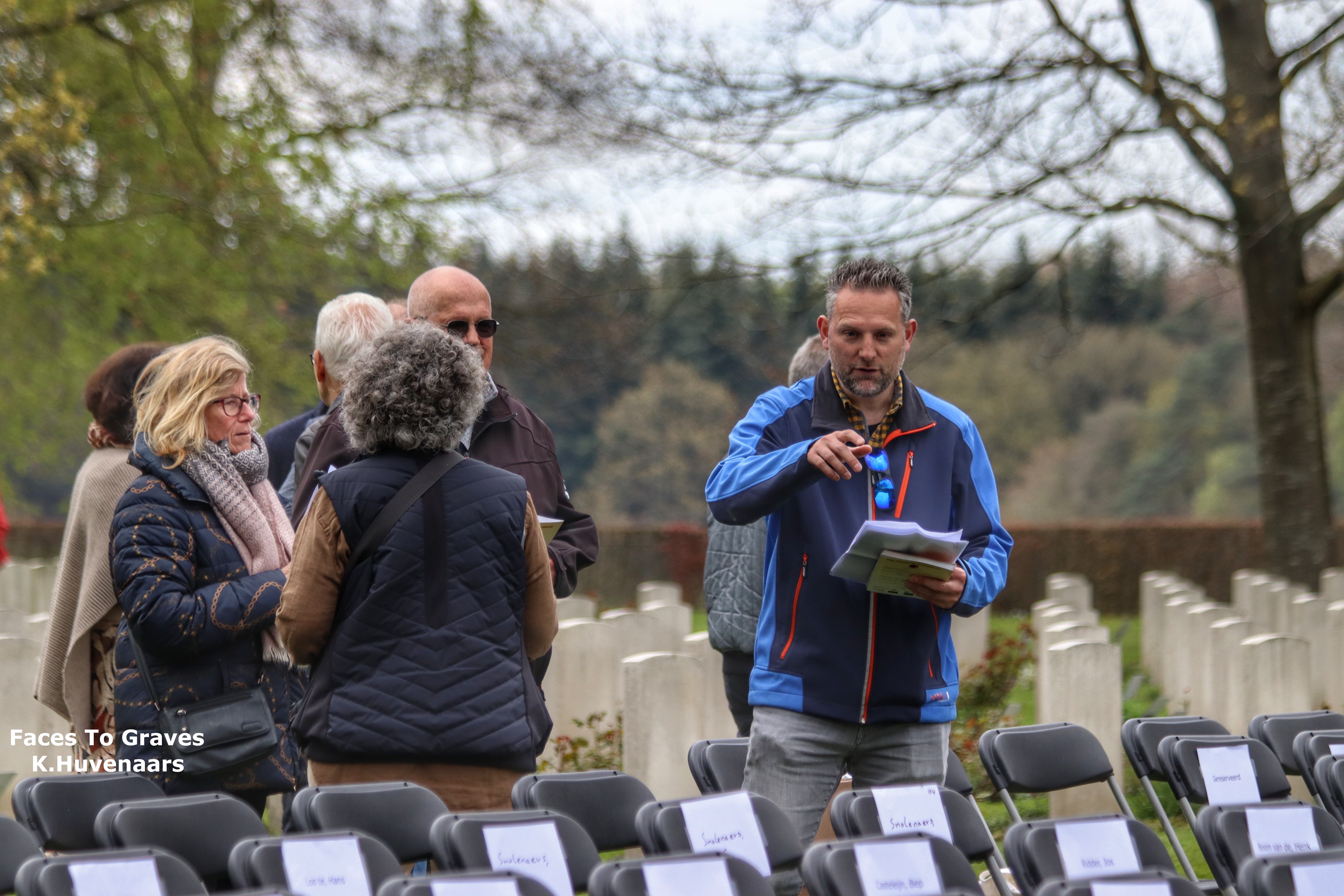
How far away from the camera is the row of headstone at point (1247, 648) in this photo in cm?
688

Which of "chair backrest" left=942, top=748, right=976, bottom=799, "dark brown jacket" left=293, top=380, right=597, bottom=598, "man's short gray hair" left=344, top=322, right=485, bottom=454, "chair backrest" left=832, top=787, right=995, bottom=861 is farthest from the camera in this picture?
"chair backrest" left=942, top=748, right=976, bottom=799

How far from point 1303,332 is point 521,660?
975cm

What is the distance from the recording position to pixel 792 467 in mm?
3172

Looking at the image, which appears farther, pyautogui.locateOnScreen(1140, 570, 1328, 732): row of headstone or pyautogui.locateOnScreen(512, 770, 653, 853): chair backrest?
pyautogui.locateOnScreen(1140, 570, 1328, 732): row of headstone

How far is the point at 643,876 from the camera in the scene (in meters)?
2.73

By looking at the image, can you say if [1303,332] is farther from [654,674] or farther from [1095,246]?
[654,674]

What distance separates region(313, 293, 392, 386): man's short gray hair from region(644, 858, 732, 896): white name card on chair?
2.15m

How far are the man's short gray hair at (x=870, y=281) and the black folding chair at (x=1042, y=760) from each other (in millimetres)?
1489

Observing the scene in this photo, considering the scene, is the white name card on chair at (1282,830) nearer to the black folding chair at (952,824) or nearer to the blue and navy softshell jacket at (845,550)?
the black folding chair at (952,824)

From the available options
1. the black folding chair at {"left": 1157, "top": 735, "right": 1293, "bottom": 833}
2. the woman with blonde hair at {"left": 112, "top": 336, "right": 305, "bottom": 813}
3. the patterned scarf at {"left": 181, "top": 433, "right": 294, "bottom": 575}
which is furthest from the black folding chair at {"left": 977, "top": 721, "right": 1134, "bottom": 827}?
the patterned scarf at {"left": 181, "top": 433, "right": 294, "bottom": 575}

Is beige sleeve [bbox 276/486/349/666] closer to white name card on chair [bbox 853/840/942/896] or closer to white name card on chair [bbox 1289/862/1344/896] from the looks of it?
white name card on chair [bbox 853/840/942/896]

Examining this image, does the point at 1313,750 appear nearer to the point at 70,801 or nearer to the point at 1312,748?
the point at 1312,748

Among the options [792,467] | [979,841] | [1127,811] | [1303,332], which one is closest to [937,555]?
[792,467]

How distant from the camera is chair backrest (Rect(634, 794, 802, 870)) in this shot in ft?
10.3
